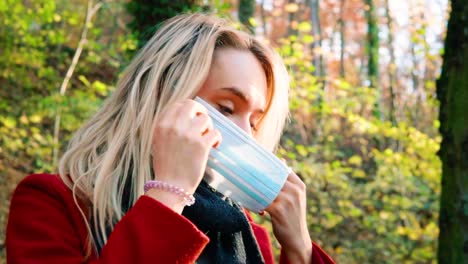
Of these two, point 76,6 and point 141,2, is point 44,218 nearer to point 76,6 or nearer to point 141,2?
point 141,2

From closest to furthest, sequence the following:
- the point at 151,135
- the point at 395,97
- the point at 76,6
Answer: the point at 151,135
the point at 76,6
the point at 395,97

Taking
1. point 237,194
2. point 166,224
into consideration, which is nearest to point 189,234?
point 166,224

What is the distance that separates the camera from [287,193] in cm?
178

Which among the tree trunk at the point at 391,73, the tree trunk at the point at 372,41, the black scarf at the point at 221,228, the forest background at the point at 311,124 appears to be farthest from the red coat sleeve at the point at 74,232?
the tree trunk at the point at 372,41

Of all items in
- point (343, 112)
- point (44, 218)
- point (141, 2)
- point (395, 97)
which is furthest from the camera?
point (395, 97)

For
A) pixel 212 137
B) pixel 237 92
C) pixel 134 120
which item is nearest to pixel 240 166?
pixel 212 137

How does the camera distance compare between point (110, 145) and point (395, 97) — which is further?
point (395, 97)

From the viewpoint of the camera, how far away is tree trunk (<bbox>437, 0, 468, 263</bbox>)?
3.03 meters

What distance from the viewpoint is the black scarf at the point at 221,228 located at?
1.77 meters

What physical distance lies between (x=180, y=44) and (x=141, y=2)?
400cm

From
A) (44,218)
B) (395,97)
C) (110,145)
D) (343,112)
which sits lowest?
(395,97)

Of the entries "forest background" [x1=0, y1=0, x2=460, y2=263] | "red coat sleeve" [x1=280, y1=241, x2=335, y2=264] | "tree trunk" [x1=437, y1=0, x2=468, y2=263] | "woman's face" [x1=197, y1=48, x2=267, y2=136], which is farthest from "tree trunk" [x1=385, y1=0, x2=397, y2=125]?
"woman's face" [x1=197, y1=48, x2=267, y2=136]

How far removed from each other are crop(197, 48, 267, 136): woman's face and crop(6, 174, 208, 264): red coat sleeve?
458 mm

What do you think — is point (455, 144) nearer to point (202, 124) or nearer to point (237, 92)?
point (237, 92)
